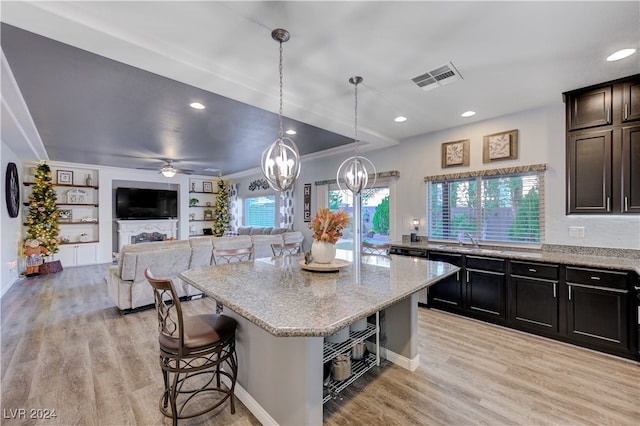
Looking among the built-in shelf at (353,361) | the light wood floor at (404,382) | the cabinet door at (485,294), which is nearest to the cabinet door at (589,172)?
the cabinet door at (485,294)

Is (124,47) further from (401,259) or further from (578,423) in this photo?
(578,423)

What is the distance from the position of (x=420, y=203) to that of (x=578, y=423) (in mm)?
3253

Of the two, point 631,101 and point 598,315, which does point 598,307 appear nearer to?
point 598,315

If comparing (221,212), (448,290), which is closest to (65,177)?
(221,212)

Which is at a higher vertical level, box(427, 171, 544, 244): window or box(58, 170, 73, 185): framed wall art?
box(58, 170, 73, 185): framed wall art

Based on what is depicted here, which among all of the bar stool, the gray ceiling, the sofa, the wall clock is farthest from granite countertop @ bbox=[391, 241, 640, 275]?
the wall clock

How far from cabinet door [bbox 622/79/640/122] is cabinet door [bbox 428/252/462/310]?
7.26ft

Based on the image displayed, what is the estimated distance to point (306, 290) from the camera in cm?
175

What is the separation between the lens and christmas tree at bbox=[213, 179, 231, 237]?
379 inches

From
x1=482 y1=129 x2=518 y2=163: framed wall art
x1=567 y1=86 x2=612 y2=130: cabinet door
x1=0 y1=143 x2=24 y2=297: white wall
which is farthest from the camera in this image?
x1=0 y1=143 x2=24 y2=297: white wall

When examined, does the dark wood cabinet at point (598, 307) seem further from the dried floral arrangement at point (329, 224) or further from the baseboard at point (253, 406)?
the baseboard at point (253, 406)

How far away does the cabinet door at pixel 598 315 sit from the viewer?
8.65 ft

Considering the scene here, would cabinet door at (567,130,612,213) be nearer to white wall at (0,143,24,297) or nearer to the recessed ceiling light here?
the recessed ceiling light

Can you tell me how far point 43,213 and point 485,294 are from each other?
30.2 feet
